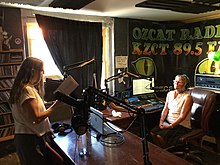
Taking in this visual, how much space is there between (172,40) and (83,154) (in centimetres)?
329

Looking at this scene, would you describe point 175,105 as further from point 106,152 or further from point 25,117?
point 25,117

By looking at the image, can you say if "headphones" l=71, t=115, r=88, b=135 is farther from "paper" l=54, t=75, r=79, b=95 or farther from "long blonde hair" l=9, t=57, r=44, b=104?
"long blonde hair" l=9, t=57, r=44, b=104

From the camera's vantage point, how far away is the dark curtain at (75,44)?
297 cm

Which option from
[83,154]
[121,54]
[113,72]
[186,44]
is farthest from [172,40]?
[83,154]

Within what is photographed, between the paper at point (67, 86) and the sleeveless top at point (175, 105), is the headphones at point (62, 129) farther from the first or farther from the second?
the sleeveless top at point (175, 105)

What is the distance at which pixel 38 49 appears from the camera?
3139 mm

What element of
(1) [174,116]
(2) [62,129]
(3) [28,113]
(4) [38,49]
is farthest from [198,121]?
(4) [38,49]

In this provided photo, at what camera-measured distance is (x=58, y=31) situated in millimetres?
3027

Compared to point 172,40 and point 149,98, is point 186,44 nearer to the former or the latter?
point 172,40

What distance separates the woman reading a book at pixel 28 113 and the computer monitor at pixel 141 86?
1.84 metres

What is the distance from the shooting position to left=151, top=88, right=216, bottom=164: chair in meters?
2.39

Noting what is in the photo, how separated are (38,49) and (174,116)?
7.52 ft

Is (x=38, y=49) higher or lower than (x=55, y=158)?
higher

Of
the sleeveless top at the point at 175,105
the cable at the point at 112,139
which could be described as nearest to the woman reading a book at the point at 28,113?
the cable at the point at 112,139
